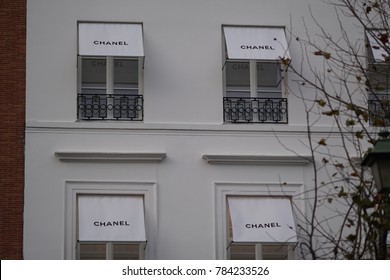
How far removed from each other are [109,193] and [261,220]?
2.90m

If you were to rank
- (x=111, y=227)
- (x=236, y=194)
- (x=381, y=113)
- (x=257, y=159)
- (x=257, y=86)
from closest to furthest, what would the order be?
1. (x=381, y=113)
2. (x=111, y=227)
3. (x=236, y=194)
4. (x=257, y=159)
5. (x=257, y=86)

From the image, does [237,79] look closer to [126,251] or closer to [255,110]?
[255,110]

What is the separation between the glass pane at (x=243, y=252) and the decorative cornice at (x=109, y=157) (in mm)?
2210

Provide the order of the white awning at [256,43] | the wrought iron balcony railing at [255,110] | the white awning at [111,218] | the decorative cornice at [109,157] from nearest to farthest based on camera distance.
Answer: the white awning at [111,218], the decorative cornice at [109,157], the white awning at [256,43], the wrought iron balcony railing at [255,110]

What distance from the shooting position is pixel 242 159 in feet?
69.1

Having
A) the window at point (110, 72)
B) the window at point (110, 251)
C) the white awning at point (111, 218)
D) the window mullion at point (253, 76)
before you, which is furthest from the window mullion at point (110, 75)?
the window at point (110, 251)

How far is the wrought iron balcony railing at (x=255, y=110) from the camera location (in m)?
21.5

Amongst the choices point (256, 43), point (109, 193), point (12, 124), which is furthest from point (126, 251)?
point (256, 43)

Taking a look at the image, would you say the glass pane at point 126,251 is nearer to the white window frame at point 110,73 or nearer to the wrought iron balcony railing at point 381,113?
the white window frame at point 110,73

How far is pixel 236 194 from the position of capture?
68.6 ft

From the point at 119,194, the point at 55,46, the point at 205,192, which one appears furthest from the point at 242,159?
the point at 55,46

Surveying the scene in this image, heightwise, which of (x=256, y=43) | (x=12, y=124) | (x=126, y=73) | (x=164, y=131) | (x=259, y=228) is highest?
(x=256, y=43)

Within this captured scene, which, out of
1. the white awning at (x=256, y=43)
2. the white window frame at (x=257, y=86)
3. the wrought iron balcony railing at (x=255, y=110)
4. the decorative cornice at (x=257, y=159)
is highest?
the white awning at (x=256, y=43)

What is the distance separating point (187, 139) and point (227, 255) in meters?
2.39
